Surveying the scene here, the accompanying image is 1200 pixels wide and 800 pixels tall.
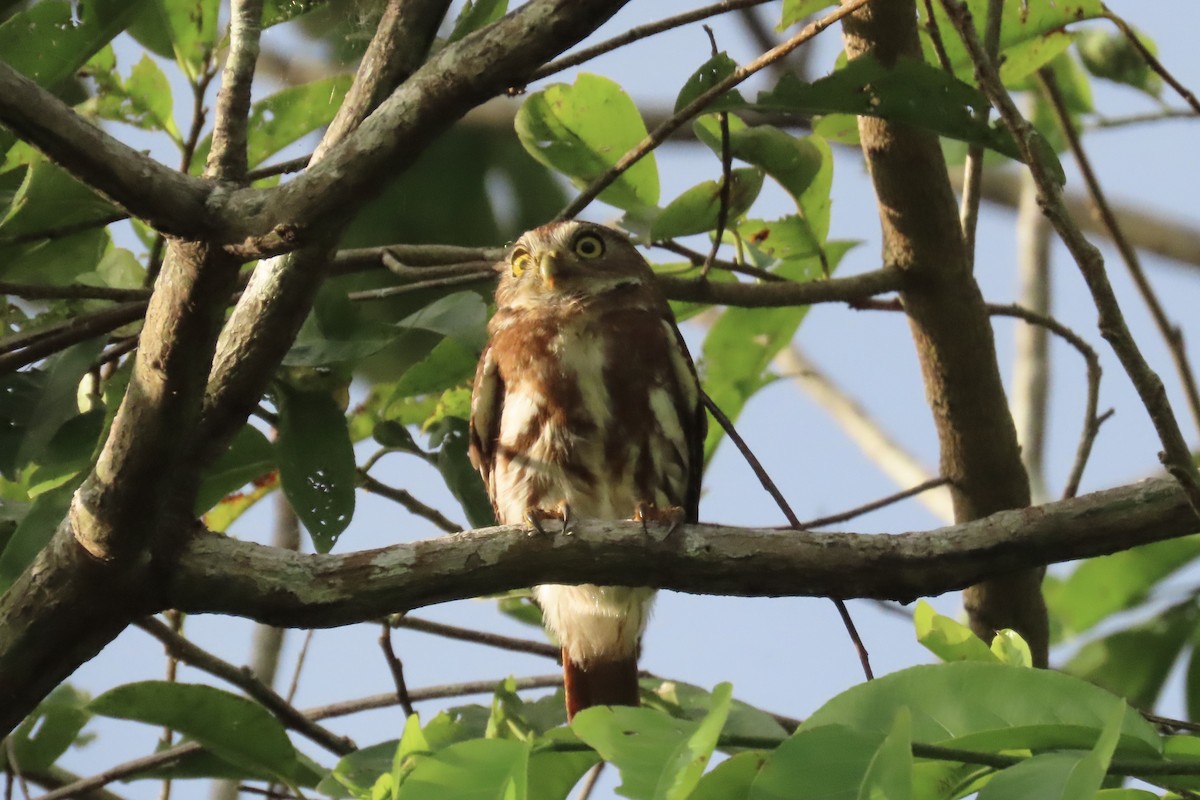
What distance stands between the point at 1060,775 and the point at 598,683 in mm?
2536

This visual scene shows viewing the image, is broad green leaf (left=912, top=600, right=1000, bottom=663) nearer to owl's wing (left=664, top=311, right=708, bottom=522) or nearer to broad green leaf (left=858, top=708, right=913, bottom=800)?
broad green leaf (left=858, top=708, right=913, bottom=800)

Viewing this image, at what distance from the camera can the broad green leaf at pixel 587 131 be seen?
12.3 feet

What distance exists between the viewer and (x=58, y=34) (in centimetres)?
320

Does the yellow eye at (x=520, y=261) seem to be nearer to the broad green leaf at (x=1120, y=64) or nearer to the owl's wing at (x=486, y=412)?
the owl's wing at (x=486, y=412)

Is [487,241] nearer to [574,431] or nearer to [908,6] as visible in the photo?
[574,431]

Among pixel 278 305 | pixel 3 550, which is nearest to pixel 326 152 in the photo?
pixel 278 305

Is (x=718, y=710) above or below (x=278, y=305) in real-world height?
below

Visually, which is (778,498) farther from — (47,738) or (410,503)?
(47,738)

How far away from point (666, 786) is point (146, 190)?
120 centimetres

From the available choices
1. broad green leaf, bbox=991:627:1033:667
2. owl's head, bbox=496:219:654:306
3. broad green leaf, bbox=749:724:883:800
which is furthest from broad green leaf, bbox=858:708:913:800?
owl's head, bbox=496:219:654:306

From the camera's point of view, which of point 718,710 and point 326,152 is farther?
point 326,152

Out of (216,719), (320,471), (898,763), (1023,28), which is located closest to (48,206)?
(320,471)

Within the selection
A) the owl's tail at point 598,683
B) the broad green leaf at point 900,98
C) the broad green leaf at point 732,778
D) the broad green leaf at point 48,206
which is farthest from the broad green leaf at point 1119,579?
the broad green leaf at point 48,206

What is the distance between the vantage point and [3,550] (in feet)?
10.6
